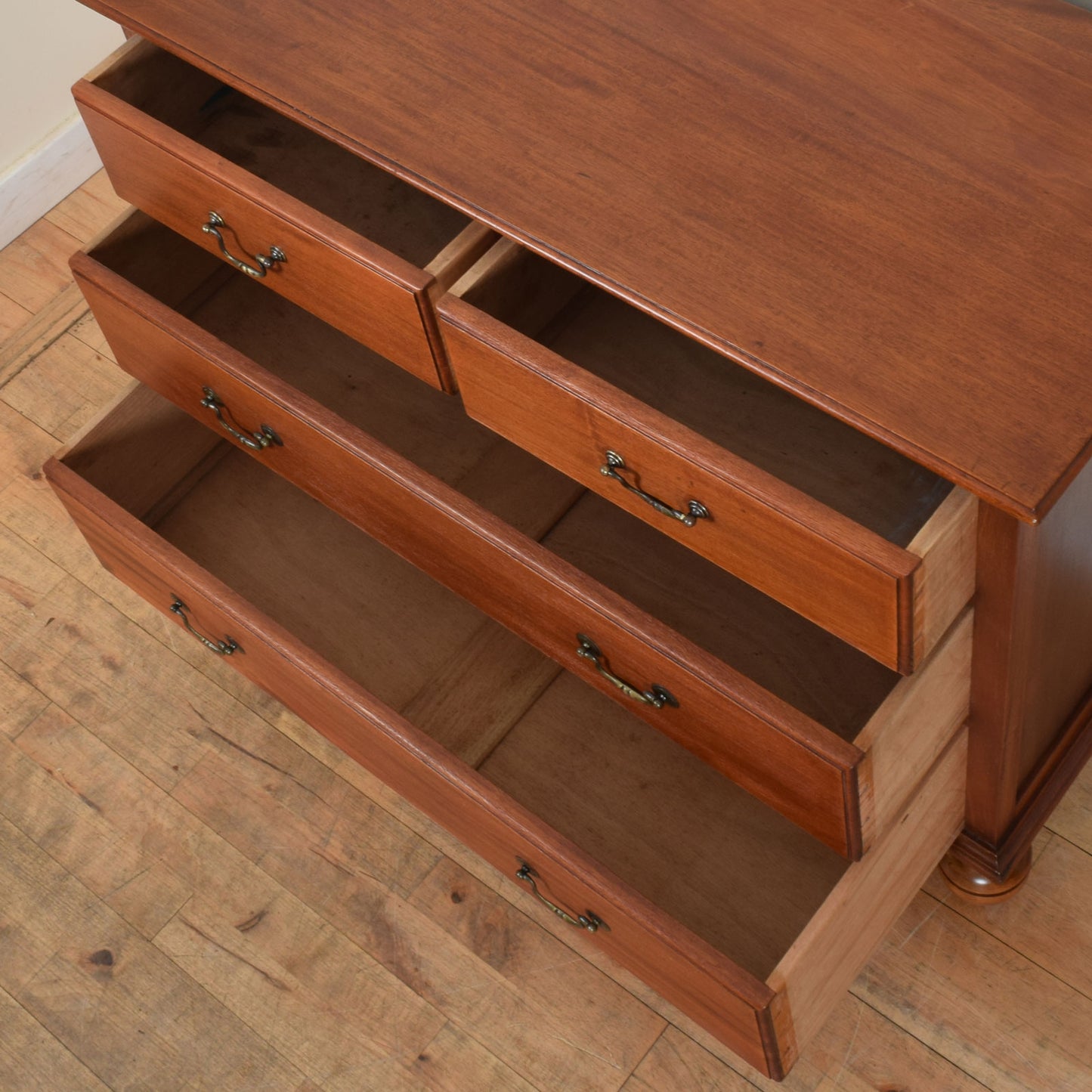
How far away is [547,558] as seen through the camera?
3.79 ft

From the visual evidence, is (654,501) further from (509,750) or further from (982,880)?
(982,880)

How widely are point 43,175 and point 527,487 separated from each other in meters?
1.06

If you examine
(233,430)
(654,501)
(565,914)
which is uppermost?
(654,501)

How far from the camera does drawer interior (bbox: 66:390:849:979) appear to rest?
1277 mm

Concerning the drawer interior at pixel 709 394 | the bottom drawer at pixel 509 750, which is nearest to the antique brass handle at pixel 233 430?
the bottom drawer at pixel 509 750

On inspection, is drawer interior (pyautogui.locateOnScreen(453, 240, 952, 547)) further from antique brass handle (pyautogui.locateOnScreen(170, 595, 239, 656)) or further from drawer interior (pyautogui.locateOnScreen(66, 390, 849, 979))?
antique brass handle (pyautogui.locateOnScreen(170, 595, 239, 656))

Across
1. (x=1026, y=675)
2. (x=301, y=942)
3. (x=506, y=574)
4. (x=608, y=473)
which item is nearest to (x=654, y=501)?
(x=608, y=473)

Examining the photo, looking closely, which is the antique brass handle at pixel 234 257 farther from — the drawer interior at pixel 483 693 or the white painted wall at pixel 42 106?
the white painted wall at pixel 42 106

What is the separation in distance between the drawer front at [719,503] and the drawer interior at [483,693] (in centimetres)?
33

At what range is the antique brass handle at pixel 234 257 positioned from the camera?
49.3 inches

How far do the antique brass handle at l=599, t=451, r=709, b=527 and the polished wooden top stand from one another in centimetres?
13

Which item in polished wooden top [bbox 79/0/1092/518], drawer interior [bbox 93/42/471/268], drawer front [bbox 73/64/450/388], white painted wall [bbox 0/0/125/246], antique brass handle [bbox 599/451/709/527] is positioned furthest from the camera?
white painted wall [bbox 0/0/125/246]

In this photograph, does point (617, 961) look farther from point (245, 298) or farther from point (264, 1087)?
point (245, 298)

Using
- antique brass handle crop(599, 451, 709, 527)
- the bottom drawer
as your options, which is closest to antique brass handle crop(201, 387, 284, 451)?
the bottom drawer
